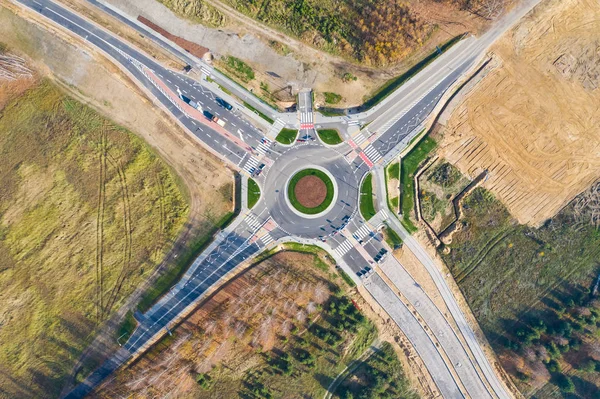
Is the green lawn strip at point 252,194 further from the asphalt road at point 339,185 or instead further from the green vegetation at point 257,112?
the green vegetation at point 257,112

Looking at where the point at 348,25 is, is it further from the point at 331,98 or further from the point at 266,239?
the point at 266,239

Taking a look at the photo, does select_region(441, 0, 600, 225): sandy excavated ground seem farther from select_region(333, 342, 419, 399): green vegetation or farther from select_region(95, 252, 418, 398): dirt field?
select_region(333, 342, 419, 399): green vegetation

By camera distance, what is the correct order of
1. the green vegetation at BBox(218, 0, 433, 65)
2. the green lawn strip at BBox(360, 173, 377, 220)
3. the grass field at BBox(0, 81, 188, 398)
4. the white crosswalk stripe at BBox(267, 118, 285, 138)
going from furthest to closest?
the green lawn strip at BBox(360, 173, 377, 220) < the white crosswalk stripe at BBox(267, 118, 285, 138) < the green vegetation at BBox(218, 0, 433, 65) < the grass field at BBox(0, 81, 188, 398)

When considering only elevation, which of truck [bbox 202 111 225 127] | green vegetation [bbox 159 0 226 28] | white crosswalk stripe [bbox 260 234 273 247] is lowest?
white crosswalk stripe [bbox 260 234 273 247]

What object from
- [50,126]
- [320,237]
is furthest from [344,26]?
[50,126]

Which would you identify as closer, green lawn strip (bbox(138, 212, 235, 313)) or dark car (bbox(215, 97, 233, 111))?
green lawn strip (bbox(138, 212, 235, 313))

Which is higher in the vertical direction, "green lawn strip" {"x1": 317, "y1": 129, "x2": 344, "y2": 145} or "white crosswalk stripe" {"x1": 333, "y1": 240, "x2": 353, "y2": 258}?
"green lawn strip" {"x1": 317, "y1": 129, "x2": 344, "y2": 145}

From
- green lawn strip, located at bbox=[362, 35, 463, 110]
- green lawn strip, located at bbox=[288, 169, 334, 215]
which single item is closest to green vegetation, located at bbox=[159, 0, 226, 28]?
green lawn strip, located at bbox=[362, 35, 463, 110]
